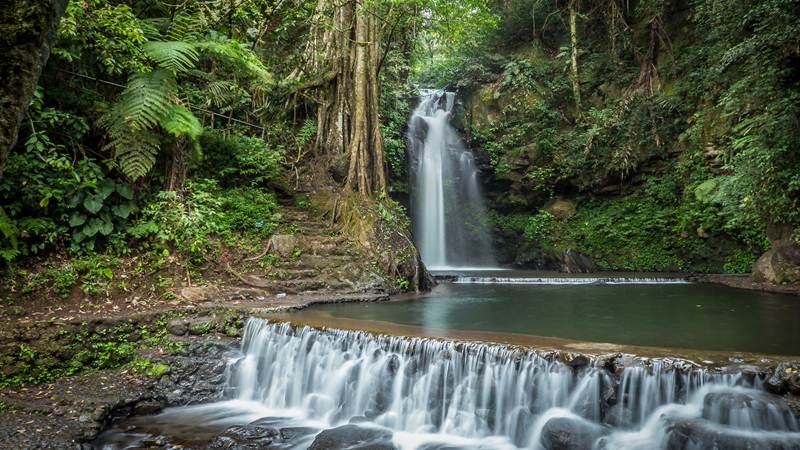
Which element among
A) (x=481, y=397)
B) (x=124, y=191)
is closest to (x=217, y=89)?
(x=124, y=191)

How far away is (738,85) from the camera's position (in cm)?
812

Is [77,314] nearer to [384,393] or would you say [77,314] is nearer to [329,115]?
[384,393]

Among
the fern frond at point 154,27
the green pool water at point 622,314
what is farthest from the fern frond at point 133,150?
the green pool water at point 622,314

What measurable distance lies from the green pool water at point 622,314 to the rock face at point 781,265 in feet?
2.96

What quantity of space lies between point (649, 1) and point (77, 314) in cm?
1761

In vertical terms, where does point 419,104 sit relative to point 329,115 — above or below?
above

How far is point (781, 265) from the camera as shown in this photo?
10.3m

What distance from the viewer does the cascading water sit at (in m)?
4.39

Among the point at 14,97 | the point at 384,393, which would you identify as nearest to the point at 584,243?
the point at 384,393

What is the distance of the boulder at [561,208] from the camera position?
16984 millimetres

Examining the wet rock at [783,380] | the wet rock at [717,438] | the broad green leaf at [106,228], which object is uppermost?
the broad green leaf at [106,228]

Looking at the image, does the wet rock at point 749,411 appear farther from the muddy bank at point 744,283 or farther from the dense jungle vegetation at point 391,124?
the muddy bank at point 744,283

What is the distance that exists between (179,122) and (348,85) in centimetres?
561

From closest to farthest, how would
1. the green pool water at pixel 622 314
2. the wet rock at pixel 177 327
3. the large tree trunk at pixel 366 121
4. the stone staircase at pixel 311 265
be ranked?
the green pool water at pixel 622 314 → the wet rock at pixel 177 327 → the stone staircase at pixel 311 265 → the large tree trunk at pixel 366 121
